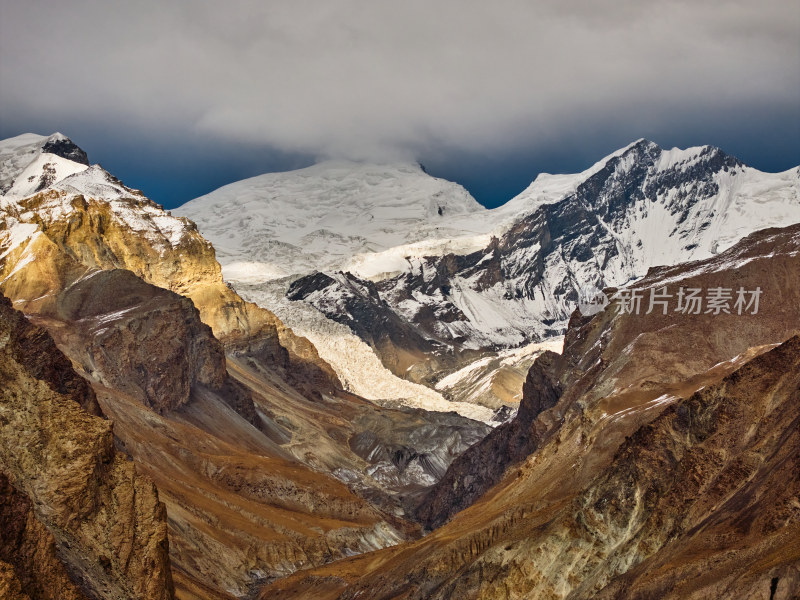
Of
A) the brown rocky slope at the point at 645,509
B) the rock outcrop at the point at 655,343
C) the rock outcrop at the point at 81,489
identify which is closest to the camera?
the rock outcrop at the point at 81,489

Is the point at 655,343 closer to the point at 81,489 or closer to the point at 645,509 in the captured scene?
the point at 645,509

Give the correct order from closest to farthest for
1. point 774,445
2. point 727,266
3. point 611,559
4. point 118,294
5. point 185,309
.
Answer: point 774,445, point 611,559, point 727,266, point 118,294, point 185,309

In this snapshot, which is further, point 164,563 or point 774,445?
point 774,445

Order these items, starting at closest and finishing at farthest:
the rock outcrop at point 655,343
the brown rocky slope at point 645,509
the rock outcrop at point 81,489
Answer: the rock outcrop at point 81,489 < the brown rocky slope at point 645,509 < the rock outcrop at point 655,343

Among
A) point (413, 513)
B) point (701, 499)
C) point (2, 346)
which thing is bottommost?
point (413, 513)

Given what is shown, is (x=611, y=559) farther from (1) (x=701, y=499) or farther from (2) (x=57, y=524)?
(2) (x=57, y=524)

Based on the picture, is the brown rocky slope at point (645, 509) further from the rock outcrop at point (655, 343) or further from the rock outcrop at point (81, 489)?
the rock outcrop at point (81, 489)

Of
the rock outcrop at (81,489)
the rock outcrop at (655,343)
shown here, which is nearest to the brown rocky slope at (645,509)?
the rock outcrop at (655,343)

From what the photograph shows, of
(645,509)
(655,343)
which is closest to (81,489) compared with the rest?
(645,509)

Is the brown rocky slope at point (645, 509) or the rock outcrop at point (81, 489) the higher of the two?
the rock outcrop at point (81, 489)

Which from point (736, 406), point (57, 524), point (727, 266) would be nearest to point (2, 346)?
point (57, 524)

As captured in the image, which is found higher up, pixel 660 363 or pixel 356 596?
pixel 660 363
